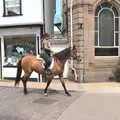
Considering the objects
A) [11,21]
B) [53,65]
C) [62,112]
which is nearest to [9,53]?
[11,21]

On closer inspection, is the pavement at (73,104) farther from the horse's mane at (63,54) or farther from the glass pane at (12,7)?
the glass pane at (12,7)

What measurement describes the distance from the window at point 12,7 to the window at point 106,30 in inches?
191

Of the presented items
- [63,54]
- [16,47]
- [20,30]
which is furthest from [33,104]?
[16,47]

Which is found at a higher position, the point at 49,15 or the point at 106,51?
the point at 49,15

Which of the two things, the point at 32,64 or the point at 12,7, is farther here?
the point at 12,7

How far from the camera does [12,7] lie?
2339cm

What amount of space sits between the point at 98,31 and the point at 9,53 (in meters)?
5.83

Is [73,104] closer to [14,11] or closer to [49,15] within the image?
[14,11]

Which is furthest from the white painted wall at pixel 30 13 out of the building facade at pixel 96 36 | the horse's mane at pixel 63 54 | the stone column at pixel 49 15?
the horse's mane at pixel 63 54

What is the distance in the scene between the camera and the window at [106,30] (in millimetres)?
20812

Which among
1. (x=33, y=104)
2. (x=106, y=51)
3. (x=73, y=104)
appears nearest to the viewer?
(x=73, y=104)

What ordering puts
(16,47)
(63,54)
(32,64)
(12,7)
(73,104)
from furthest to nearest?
(16,47)
(12,7)
(32,64)
(63,54)
(73,104)

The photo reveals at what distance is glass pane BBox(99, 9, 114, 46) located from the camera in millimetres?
20875

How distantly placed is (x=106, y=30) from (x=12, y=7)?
5.73 m
